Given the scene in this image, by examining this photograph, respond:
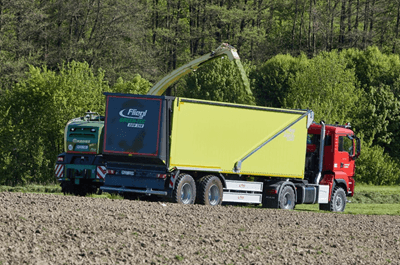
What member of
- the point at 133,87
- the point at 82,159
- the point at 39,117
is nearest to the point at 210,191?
the point at 82,159

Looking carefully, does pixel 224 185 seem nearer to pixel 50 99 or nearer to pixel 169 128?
pixel 169 128

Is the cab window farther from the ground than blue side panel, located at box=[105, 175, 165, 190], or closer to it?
farther from the ground

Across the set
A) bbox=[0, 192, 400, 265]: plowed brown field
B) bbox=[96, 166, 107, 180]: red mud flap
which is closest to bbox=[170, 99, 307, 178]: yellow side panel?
bbox=[0, 192, 400, 265]: plowed brown field

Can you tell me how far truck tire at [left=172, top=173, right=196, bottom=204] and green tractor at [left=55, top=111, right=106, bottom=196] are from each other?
2913 mm

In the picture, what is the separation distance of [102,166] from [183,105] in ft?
11.9

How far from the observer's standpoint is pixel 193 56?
59.2 metres

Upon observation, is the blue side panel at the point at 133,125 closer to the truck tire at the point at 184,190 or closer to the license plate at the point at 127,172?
the license plate at the point at 127,172

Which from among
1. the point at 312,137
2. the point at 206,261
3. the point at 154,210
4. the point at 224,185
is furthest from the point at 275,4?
the point at 206,261

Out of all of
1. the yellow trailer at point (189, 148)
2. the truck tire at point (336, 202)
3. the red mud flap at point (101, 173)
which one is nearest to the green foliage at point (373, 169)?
the truck tire at point (336, 202)

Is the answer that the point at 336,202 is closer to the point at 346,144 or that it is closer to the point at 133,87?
the point at 346,144

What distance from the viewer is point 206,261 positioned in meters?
9.93

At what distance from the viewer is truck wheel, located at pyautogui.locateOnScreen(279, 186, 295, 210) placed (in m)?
21.2

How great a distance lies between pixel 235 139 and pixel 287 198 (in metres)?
3.34

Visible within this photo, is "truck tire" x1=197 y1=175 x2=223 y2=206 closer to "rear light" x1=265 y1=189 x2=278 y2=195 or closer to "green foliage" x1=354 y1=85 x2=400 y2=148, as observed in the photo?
"rear light" x1=265 y1=189 x2=278 y2=195
